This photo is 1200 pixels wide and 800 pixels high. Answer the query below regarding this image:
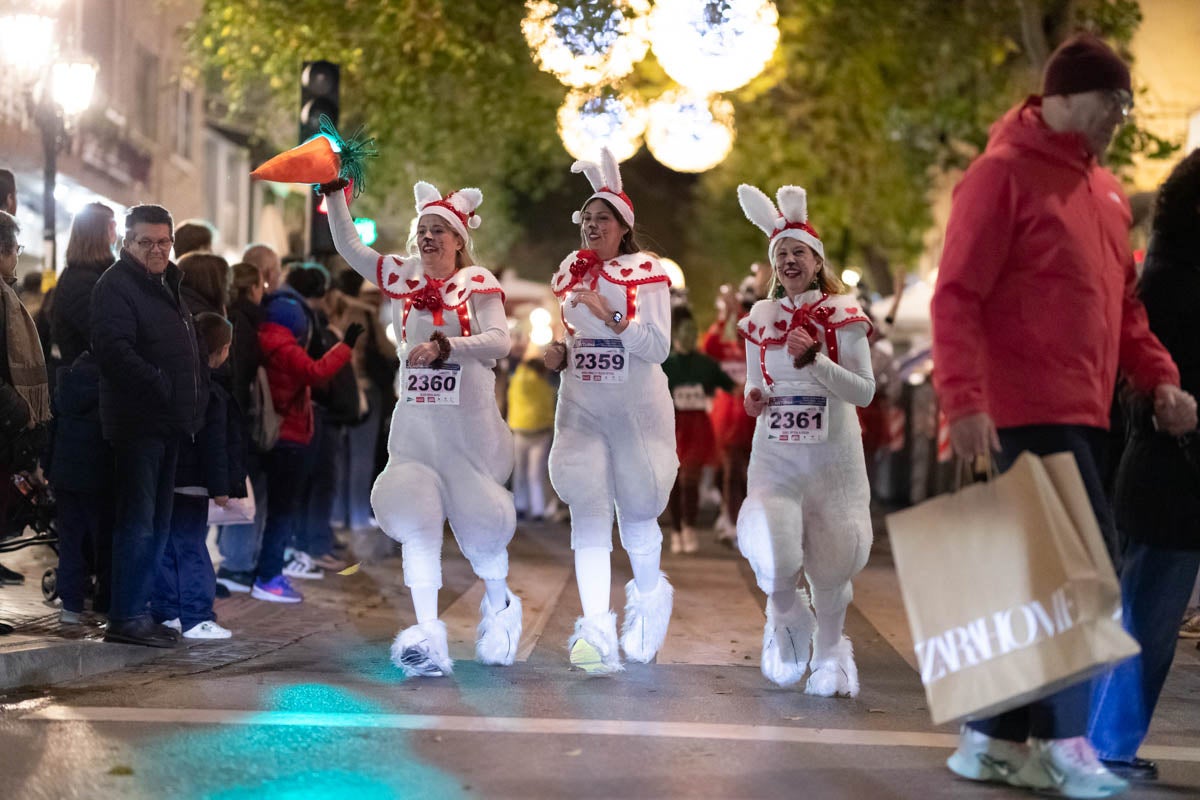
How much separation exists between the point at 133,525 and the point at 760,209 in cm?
320

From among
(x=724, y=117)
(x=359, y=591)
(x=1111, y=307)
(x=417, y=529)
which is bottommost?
(x=359, y=591)

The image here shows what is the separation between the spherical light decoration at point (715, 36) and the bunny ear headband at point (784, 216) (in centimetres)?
490

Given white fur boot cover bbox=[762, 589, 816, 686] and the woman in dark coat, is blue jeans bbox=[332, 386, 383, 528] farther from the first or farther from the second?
the woman in dark coat

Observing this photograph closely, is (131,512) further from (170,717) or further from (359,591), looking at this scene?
(359,591)

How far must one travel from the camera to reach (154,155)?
31328 millimetres

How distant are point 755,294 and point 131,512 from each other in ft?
22.7

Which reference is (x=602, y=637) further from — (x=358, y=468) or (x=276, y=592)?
(x=358, y=468)

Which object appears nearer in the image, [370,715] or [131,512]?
[370,715]

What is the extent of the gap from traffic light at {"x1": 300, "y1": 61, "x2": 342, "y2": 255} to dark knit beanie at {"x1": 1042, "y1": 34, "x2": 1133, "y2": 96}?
8.66 meters

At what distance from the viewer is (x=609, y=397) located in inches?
325

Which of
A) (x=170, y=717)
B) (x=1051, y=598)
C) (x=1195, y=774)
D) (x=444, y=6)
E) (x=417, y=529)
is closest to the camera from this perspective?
(x=1051, y=598)

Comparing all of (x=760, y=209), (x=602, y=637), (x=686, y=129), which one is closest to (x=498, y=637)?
(x=602, y=637)

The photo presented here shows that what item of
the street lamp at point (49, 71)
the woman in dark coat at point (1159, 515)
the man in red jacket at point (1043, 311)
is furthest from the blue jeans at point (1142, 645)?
the street lamp at point (49, 71)

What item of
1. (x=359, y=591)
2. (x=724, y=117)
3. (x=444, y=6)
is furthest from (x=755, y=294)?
(x=444, y=6)
